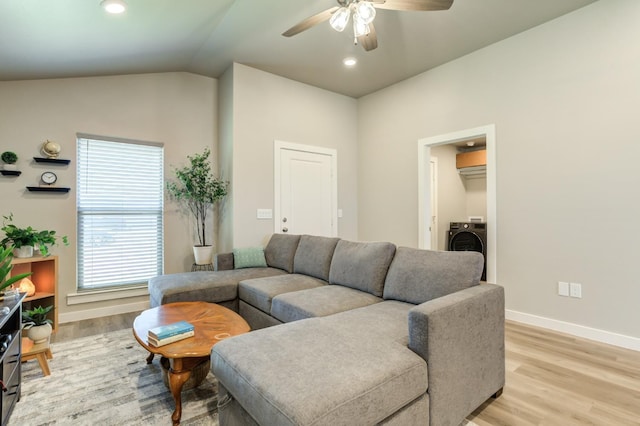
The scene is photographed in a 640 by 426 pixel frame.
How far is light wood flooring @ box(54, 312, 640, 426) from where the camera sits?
1.72 meters

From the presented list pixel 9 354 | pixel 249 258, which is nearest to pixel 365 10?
pixel 249 258

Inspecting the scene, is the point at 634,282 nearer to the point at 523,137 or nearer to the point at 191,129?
the point at 523,137

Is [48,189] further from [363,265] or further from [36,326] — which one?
[363,265]

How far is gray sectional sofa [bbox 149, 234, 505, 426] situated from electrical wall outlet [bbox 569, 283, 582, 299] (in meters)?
1.62

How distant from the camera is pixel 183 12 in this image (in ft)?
8.66

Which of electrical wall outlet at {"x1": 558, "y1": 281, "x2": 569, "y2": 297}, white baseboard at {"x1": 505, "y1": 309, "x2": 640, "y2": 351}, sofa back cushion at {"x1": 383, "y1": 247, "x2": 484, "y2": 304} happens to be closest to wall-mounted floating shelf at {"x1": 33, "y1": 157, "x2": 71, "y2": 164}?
sofa back cushion at {"x1": 383, "y1": 247, "x2": 484, "y2": 304}

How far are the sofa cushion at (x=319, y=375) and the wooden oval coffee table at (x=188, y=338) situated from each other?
0.94 feet

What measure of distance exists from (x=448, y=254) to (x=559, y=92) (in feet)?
7.28

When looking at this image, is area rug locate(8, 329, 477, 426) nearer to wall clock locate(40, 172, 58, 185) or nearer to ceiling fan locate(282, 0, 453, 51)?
wall clock locate(40, 172, 58, 185)

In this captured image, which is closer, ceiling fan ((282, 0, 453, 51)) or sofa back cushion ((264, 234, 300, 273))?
ceiling fan ((282, 0, 453, 51))

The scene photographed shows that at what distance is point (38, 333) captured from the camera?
7.18 ft

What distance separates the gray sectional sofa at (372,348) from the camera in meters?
1.16

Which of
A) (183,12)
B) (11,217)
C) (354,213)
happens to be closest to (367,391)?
(183,12)

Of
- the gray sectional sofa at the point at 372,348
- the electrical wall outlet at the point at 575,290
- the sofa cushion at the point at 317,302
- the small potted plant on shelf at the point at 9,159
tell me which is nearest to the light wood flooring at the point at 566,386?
the gray sectional sofa at the point at 372,348
